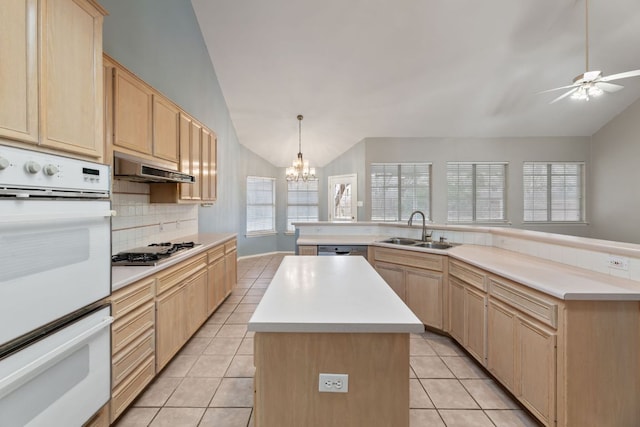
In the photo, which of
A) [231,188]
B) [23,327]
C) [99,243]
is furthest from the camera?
[231,188]

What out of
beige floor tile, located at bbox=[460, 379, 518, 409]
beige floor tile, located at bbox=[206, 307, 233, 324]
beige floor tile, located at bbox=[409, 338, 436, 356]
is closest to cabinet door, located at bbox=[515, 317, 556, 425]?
beige floor tile, located at bbox=[460, 379, 518, 409]

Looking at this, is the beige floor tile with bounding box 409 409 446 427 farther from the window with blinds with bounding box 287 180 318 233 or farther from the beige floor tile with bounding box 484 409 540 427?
the window with blinds with bounding box 287 180 318 233

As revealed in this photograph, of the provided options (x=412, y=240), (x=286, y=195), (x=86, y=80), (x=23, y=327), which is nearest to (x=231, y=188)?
(x=286, y=195)

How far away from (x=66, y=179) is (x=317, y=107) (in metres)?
4.58

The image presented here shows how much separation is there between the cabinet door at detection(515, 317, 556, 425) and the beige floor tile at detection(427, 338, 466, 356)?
75cm

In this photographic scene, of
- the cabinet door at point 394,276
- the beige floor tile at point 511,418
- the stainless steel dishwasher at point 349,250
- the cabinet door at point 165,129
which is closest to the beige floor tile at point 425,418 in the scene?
the beige floor tile at point 511,418

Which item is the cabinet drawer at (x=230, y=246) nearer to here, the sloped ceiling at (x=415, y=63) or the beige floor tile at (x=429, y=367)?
the beige floor tile at (x=429, y=367)

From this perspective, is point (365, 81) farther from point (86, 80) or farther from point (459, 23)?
point (86, 80)

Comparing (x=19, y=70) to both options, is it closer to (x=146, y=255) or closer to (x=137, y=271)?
(x=137, y=271)

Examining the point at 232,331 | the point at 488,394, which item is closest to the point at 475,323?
the point at 488,394

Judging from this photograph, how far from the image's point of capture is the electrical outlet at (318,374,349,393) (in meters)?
1.11

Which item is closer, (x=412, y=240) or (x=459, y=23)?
(x=412, y=240)

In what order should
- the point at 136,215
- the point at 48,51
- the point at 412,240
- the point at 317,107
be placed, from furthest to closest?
the point at 317,107 < the point at 412,240 < the point at 136,215 < the point at 48,51

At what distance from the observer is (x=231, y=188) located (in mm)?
5867
